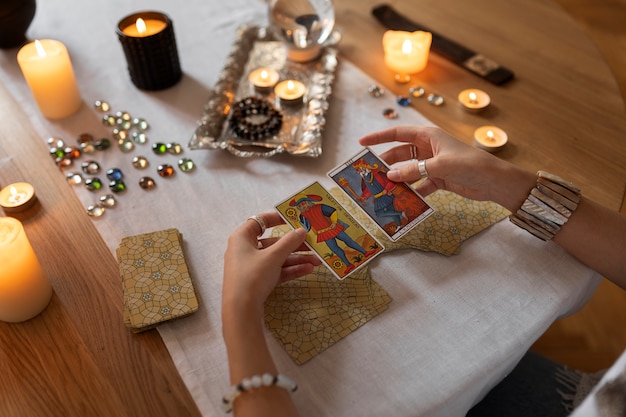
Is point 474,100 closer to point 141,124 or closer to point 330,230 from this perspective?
point 330,230

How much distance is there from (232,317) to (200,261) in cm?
20

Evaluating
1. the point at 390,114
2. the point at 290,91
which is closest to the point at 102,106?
the point at 290,91

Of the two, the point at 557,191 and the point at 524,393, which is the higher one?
the point at 557,191

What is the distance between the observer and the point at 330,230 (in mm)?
891

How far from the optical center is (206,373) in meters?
0.77

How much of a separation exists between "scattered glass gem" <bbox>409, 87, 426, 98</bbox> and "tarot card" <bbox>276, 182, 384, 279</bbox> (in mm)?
420

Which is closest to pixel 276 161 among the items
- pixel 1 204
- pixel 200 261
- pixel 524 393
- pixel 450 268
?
pixel 200 261

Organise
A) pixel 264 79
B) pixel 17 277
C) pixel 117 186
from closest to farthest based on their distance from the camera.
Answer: pixel 17 277
pixel 117 186
pixel 264 79

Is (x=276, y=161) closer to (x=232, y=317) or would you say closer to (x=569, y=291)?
(x=232, y=317)

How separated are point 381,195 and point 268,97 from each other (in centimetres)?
44

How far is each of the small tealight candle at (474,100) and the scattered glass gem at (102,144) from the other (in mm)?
761

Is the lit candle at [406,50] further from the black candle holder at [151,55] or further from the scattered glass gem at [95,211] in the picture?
the scattered glass gem at [95,211]

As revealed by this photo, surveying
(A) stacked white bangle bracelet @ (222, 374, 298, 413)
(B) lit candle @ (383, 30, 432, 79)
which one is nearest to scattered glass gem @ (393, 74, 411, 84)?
(B) lit candle @ (383, 30, 432, 79)

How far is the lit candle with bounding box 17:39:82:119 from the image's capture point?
1128mm
